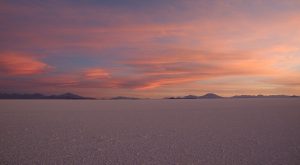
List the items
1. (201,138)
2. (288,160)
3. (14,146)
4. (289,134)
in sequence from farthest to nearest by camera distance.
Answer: (289,134) < (201,138) < (14,146) < (288,160)

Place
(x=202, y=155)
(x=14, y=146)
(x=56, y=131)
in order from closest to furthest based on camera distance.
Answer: (x=202, y=155)
(x=14, y=146)
(x=56, y=131)

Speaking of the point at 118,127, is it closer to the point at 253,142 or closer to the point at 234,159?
the point at 253,142

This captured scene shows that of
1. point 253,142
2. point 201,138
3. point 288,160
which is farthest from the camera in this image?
point 201,138

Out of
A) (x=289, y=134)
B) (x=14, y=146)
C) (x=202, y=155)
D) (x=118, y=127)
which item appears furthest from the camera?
(x=118, y=127)

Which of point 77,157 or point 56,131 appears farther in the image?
point 56,131

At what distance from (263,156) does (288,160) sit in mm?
582

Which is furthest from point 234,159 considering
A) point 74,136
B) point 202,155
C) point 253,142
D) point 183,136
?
point 74,136

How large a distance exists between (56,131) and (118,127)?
2.36 m

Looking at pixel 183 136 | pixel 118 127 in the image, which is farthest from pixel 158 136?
pixel 118 127

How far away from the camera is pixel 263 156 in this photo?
296 inches

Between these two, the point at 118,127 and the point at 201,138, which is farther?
the point at 118,127

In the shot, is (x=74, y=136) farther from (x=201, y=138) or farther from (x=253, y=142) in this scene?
(x=253, y=142)

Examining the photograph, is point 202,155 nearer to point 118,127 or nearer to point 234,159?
point 234,159

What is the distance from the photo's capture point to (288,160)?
7.10 meters
